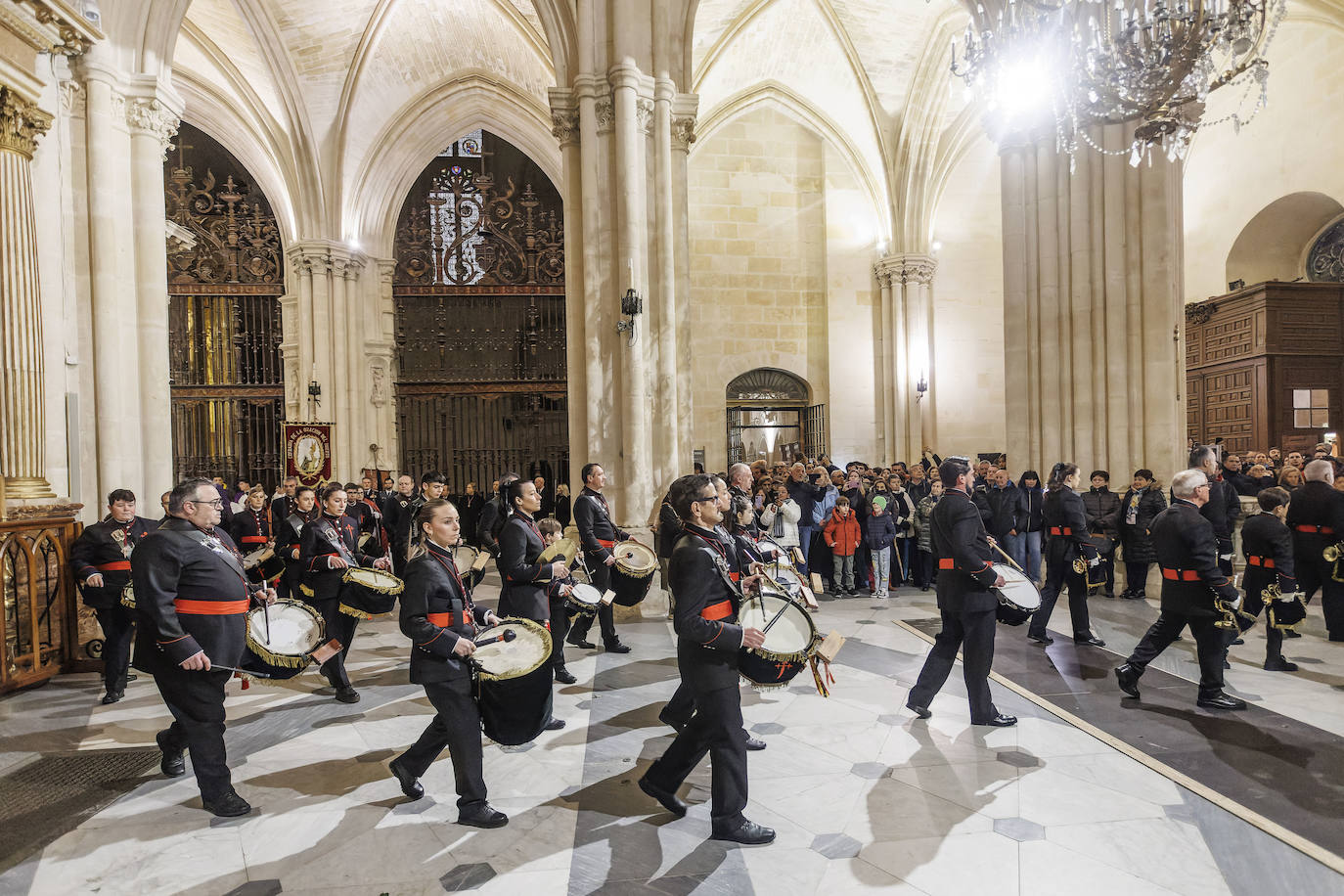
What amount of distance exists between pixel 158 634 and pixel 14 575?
3917 mm

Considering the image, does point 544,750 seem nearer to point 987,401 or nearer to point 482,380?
point 482,380

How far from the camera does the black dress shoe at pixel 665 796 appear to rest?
3.75 metres

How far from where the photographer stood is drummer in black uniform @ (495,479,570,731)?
→ 5305 millimetres

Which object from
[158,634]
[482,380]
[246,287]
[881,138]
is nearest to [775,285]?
[881,138]

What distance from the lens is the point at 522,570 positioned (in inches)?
208

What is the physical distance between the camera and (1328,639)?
6824mm

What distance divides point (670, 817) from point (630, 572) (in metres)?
2.75

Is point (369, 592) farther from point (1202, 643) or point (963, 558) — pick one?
point (1202, 643)

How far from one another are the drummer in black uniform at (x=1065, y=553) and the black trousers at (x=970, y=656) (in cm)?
217

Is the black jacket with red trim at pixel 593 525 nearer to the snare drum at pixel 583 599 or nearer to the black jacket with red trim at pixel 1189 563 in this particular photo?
the snare drum at pixel 583 599

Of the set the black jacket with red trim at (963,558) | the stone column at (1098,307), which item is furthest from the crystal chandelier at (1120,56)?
the black jacket with red trim at (963,558)

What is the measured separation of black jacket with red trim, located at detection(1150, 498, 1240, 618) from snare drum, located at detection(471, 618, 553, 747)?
13.7 feet

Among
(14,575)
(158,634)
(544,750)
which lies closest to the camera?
(158,634)

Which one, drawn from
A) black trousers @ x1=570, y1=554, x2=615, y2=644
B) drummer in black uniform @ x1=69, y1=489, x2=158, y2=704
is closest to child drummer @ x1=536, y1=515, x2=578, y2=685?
black trousers @ x1=570, y1=554, x2=615, y2=644
